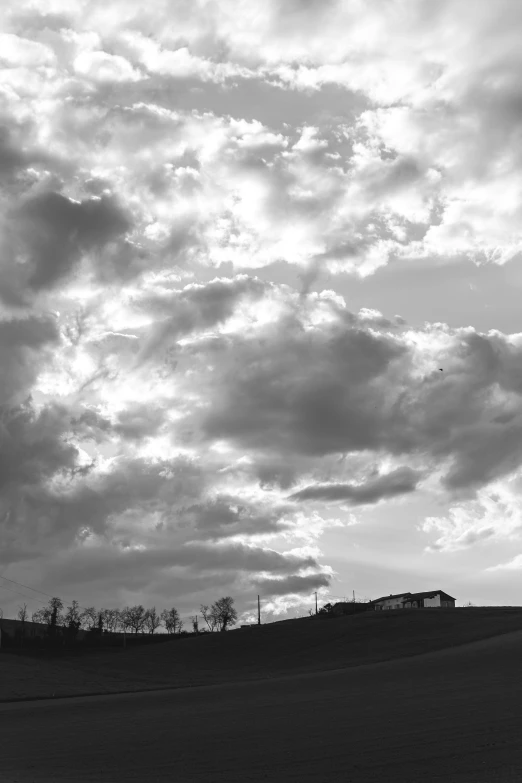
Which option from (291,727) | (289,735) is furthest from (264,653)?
(289,735)

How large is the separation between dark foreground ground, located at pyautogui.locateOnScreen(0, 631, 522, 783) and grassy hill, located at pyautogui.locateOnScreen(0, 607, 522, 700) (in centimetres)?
2479

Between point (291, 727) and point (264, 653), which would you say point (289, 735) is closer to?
point (291, 727)

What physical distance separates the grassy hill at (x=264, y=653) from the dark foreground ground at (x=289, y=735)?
2479 centimetres

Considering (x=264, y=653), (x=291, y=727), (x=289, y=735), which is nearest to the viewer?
(x=289, y=735)

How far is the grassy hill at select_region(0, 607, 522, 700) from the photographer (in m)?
83.8

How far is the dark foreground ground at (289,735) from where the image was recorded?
2731 cm

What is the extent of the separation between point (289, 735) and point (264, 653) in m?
83.6

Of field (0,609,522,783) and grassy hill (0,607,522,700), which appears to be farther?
grassy hill (0,607,522,700)

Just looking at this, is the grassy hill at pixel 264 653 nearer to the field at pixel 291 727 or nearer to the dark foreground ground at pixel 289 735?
the field at pixel 291 727

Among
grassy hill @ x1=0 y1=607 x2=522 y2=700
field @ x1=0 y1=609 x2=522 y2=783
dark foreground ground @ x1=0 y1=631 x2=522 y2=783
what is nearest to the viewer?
dark foreground ground @ x1=0 y1=631 x2=522 y2=783

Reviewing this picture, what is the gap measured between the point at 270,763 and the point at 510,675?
33.8 m

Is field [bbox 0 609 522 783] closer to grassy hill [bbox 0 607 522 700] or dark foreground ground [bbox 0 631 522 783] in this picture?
dark foreground ground [bbox 0 631 522 783]

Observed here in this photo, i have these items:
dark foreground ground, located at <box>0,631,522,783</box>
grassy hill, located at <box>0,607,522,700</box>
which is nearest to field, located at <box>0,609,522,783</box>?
dark foreground ground, located at <box>0,631,522,783</box>

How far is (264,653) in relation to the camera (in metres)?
116
